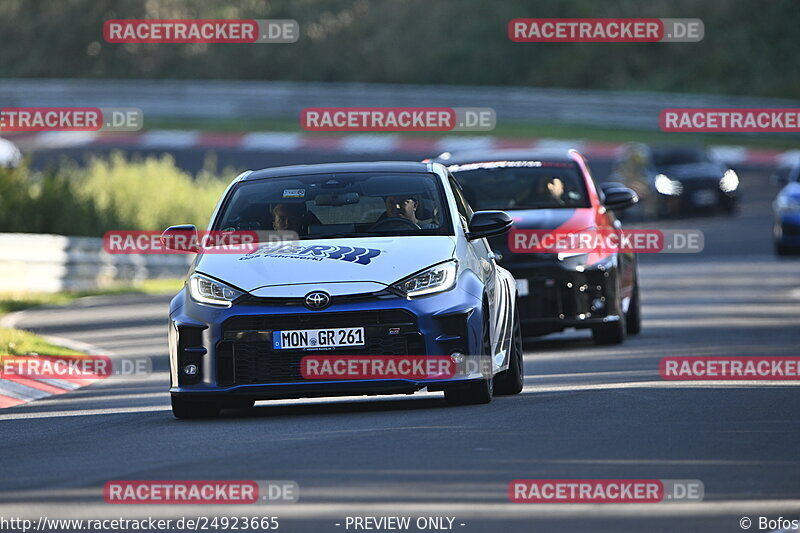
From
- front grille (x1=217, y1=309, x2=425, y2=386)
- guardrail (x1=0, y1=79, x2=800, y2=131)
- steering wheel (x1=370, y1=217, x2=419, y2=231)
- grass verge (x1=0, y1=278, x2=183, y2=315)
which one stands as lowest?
grass verge (x1=0, y1=278, x2=183, y2=315)

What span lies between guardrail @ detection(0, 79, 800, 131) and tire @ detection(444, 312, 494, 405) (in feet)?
111

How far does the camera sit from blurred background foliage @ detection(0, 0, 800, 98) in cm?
5294

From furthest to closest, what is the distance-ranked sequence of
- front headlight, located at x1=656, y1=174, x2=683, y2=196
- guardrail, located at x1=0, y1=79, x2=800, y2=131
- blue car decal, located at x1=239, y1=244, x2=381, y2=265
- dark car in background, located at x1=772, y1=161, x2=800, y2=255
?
guardrail, located at x1=0, y1=79, x2=800, y2=131
front headlight, located at x1=656, y1=174, x2=683, y2=196
dark car in background, located at x1=772, y1=161, x2=800, y2=255
blue car decal, located at x1=239, y1=244, x2=381, y2=265

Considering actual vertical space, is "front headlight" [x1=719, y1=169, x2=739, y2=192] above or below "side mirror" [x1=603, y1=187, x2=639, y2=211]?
above

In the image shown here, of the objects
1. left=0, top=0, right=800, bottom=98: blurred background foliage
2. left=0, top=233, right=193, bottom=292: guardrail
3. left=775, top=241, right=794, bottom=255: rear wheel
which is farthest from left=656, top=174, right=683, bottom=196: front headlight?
left=0, top=0, right=800, bottom=98: blurred background foliage

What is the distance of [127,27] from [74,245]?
101 ft

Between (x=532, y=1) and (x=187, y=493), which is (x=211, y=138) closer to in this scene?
(x=532, y=1)

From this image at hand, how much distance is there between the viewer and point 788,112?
43.7 metres

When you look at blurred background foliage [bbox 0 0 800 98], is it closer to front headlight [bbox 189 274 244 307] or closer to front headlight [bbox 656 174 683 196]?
front headlight [bbox 656 174 683 196]

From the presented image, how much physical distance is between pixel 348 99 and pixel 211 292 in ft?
122

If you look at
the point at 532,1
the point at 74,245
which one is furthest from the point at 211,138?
the point at 74,245

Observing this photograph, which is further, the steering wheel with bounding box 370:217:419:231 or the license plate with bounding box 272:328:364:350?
the steering wheel with bounding box 370:217:419:231

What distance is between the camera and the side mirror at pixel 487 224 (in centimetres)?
1195

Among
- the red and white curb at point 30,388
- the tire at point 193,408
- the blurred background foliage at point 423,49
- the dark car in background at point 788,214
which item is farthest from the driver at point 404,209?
the blurred background foliage at point 423,49
